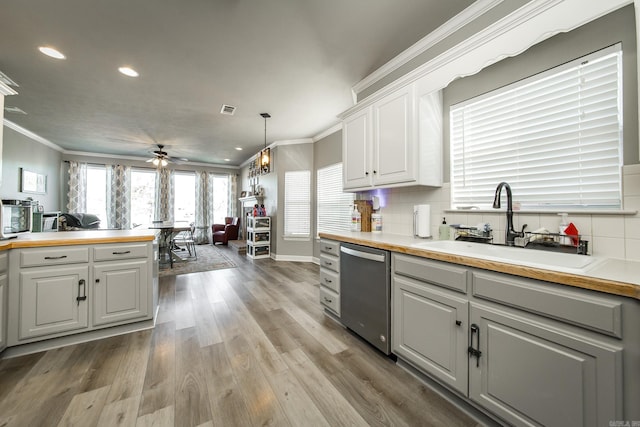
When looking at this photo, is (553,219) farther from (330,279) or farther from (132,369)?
(132,369)

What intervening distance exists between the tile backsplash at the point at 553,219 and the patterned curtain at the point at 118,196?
7.99 m

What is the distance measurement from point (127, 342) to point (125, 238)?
93cm

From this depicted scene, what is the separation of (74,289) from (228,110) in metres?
2.95

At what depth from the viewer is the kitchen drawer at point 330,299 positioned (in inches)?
98.8

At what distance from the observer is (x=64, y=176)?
665cm

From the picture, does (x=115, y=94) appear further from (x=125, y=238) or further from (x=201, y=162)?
(x=201, y=162)

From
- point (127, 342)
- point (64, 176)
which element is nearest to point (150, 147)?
point (64, 176)

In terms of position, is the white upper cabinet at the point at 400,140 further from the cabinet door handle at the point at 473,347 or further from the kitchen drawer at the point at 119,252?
the kitchen drawer at the point at 119,252

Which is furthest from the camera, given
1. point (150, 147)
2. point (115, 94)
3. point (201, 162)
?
point (201, 162)

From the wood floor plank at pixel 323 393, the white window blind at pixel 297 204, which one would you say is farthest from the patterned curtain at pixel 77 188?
the wood floor plank at pixel 323 393

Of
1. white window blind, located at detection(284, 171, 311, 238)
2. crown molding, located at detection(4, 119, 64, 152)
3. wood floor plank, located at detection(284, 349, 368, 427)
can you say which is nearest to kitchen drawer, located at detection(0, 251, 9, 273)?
wood floor plank, located at detection(284, 349, 368, 427)

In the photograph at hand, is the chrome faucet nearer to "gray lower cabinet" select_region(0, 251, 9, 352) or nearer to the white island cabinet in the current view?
the white island cabinet

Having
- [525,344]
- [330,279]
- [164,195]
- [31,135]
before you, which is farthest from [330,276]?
[164,195]

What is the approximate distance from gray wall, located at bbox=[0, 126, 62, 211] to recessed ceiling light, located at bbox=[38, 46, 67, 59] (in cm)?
345
